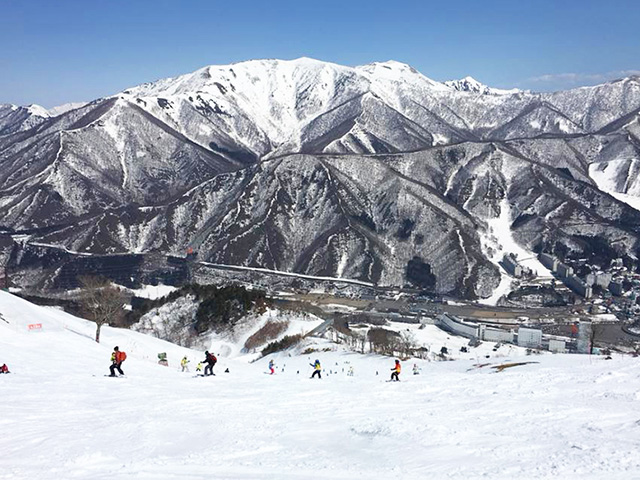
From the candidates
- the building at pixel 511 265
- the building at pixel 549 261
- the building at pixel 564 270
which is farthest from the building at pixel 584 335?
the building at pixel 549 261

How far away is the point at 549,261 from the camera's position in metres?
127

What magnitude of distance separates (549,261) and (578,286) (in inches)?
690

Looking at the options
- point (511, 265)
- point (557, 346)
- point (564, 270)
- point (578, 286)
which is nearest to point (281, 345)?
point (557, 346)

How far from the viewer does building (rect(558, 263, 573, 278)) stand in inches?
4592

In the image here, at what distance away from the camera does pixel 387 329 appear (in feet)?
239

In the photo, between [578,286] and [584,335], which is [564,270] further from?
[584,335]

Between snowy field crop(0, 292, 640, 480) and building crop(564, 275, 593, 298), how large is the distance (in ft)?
311

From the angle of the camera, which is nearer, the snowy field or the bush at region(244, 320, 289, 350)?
the snowy field

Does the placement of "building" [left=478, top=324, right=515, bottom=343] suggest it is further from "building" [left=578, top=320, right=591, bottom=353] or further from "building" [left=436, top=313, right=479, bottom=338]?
"building" [left=578, top=320, right=591, bottom=353]

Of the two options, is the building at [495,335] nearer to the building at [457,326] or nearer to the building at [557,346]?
the building at [457,326]

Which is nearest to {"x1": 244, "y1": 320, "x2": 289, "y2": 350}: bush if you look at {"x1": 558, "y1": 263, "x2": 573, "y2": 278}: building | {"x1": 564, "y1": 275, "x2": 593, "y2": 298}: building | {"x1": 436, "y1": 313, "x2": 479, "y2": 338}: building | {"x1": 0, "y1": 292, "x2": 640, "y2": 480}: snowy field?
{"x1": 436, "y1": 313, "x2": 479, "y2": 338}: building

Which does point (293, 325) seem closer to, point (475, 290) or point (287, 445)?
point (287, 445)

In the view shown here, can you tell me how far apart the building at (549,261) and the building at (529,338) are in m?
57.0

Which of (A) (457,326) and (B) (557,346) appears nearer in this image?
(B) (557,346)
